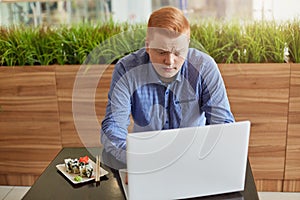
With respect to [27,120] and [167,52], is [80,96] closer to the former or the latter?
[27,120]

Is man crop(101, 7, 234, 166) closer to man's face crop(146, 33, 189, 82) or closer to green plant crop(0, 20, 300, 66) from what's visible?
man's face crop(146, 33, 189, 82)

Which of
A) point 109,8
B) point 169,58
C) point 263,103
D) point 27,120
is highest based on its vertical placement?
point 109,8

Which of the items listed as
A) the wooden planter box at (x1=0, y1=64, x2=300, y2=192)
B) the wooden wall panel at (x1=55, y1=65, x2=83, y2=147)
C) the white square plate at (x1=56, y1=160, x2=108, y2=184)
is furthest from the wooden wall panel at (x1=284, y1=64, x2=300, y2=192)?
the white square plate at (x1=56, y1=160, x2=108, y2=184)

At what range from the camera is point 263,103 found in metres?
2.53

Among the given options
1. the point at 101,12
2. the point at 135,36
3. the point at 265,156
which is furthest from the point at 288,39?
the point at 101,12

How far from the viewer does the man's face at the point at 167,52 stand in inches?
61.4

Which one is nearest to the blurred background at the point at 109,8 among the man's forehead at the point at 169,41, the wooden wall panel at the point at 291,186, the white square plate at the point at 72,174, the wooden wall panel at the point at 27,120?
the wooden wall panel at the point at 27,120

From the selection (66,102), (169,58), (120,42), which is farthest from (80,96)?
(169,58)

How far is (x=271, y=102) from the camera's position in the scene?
252 centimetres

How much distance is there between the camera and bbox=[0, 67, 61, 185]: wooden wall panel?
267 centimetres

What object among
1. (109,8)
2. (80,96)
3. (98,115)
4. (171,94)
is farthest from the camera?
(109,8)

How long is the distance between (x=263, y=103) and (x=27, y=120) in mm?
1601

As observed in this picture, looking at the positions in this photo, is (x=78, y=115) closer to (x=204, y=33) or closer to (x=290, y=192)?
(x=204, y=33)

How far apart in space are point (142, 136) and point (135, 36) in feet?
5.27
